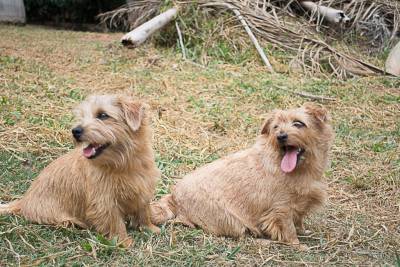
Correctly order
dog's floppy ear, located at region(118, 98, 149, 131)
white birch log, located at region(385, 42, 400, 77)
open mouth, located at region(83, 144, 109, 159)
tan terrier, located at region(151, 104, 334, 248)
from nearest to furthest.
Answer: open mouth, located at region(83, 144, 109, 159), dog's floppy ear, located at region(118, 98, 149, 131), tan terrier, located at region(151, 104, 334, 248), white birch log, located at region(385, 42, 400, 77)

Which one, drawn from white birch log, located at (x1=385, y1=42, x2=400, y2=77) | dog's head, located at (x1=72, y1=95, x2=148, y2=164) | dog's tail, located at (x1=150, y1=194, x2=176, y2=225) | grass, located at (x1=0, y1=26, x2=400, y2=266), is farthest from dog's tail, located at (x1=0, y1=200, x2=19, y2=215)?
white birch log, located at (x1=385, y1=42, x2=400, y2=77)

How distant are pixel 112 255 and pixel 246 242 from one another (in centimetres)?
119

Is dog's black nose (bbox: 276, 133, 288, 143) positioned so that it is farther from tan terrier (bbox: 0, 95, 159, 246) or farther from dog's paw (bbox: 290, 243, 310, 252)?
tan terrier (bbox: 0, 95, 159, 246)

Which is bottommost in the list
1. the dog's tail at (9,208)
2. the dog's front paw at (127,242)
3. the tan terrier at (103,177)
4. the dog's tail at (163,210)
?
the dog's tail at (163,210)

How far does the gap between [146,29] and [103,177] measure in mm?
7070

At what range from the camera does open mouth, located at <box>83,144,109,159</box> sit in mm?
4352

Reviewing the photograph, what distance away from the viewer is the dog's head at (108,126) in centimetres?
431

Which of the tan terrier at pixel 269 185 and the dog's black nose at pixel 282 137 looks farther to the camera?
the tan terrier at pixel 269 185

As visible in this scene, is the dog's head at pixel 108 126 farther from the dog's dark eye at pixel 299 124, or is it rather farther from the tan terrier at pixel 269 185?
the dog's dark eye at pixel 299 124

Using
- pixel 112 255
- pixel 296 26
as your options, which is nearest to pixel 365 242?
pixel 112 255

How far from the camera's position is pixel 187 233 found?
4.88 metres

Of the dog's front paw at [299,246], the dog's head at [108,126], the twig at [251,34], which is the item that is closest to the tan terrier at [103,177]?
the dog's head at [108,126]

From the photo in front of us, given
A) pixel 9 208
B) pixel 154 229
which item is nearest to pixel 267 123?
pixel 154 229

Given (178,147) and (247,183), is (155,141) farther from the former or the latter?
(247,183)
